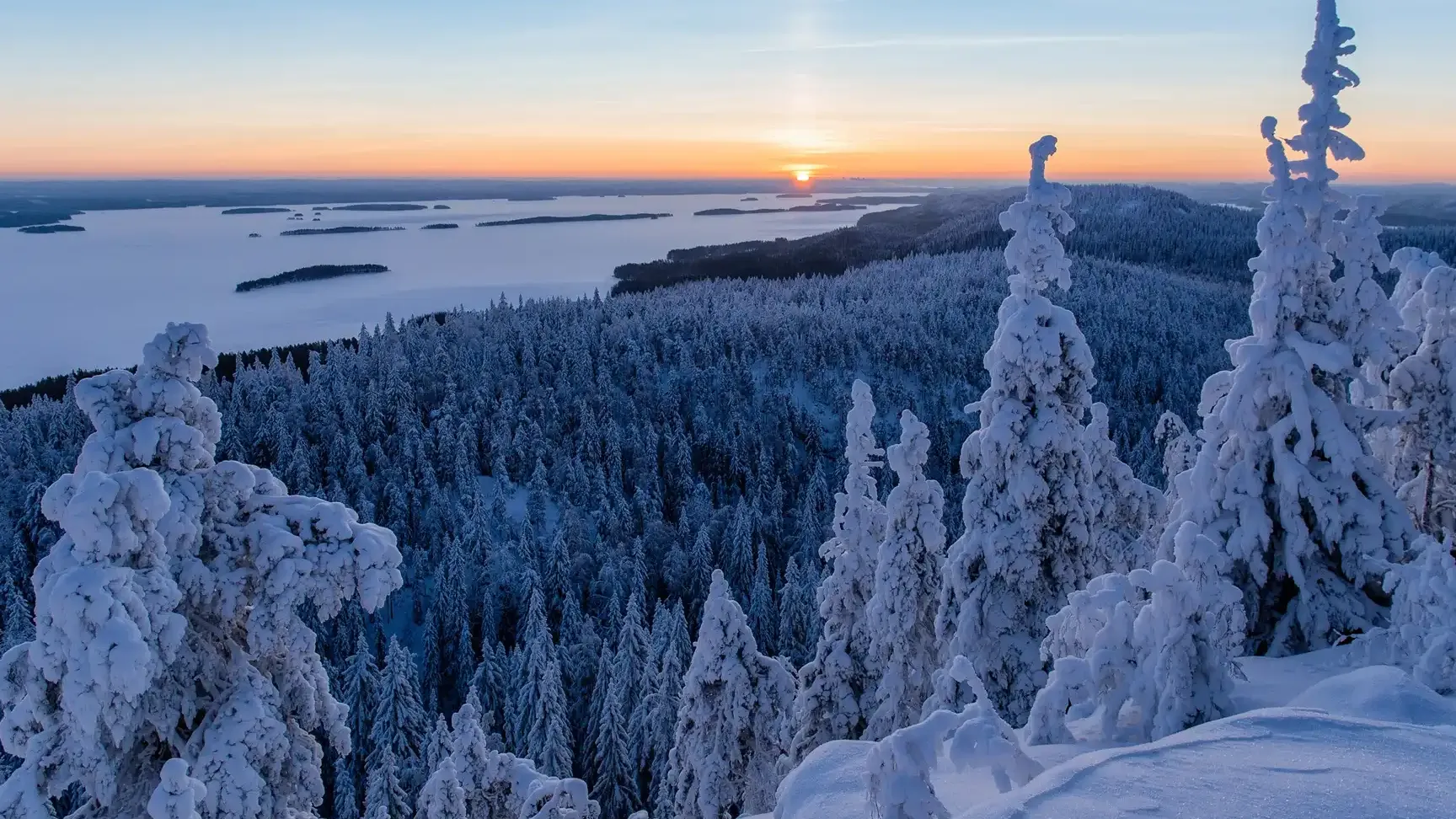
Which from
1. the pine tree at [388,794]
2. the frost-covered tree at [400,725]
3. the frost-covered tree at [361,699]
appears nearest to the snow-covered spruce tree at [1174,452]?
the pine tree at [388,794]

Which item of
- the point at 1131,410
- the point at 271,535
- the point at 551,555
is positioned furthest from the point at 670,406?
the point at 271,535

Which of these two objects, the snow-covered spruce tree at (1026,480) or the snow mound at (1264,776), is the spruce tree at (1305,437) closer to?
the snow-covered spruce tree at (1026,480)

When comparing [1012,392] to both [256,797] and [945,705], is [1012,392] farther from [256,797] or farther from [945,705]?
[256,797]

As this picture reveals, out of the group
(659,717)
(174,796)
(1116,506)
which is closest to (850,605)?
(1116,506)

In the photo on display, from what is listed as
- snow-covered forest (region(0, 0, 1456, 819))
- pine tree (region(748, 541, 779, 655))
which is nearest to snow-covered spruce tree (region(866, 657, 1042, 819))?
snow-covered forest (region(0, 0, 1456, 819))

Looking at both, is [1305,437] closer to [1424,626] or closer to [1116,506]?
[1424,626]

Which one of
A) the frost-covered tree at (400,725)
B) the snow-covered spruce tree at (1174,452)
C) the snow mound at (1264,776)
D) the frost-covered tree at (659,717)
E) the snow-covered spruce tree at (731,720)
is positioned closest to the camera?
the snow mound at (1264,776)
